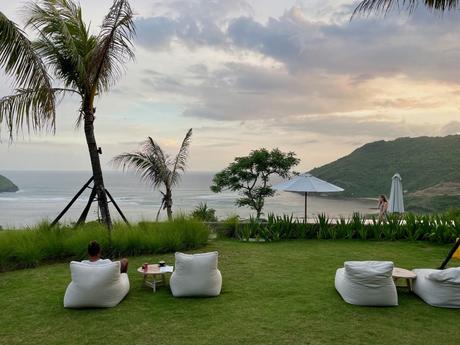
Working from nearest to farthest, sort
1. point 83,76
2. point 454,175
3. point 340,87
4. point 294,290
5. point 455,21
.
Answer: point 455,21 < point 294,290 < point 83,76 < point 340,87 < point 454,175

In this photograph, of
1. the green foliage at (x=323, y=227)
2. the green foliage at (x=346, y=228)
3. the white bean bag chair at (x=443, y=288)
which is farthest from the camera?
the green foliage at (x=323, y=227)

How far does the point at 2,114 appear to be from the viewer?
8.01 meters

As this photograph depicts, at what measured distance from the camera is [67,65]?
357 inches

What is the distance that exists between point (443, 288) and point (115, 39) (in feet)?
25.7

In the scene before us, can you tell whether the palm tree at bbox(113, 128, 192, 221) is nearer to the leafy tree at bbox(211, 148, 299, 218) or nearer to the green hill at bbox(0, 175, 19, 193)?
the leafy tree at bbox(211, 148, 299, 218)

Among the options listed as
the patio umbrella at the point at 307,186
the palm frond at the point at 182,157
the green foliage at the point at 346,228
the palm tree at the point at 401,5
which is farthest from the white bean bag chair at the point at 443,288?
the palm frond at the point at 182,157

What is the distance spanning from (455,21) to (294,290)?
4479 mm

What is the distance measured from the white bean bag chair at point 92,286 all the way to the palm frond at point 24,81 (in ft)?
11.6

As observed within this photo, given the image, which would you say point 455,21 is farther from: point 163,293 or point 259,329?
point 163,293

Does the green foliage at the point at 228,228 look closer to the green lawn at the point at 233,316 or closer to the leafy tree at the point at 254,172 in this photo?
the green lawn at the point at 233,316

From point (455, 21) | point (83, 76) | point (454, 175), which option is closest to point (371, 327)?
point (455, 21)

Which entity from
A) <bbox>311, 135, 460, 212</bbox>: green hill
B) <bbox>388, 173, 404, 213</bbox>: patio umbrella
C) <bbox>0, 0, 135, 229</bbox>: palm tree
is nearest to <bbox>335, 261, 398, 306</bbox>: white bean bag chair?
<bbox>0, 0, 135, 229</bbox>: palm tree

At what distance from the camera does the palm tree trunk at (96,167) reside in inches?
354

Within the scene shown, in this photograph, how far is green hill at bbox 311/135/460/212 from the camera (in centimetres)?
3962
